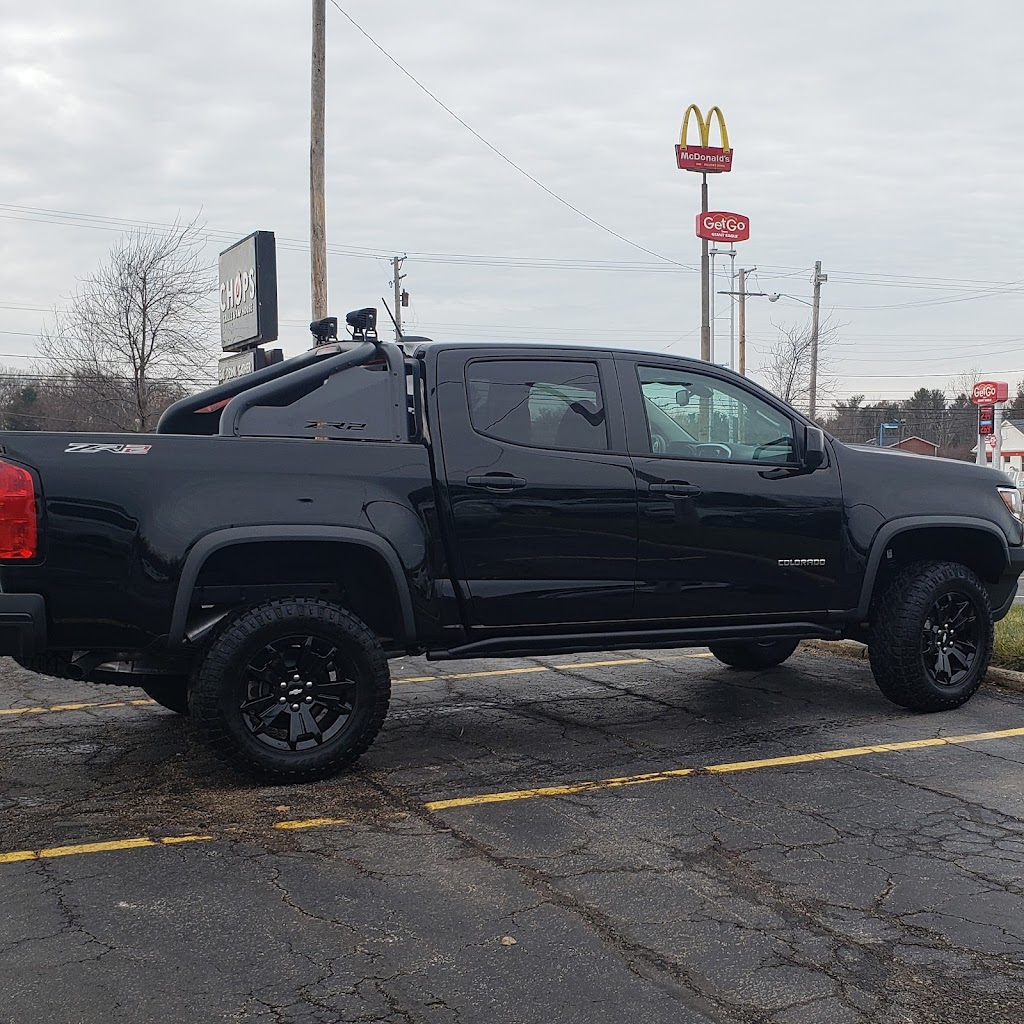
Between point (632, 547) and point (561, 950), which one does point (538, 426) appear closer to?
point (632, 547)

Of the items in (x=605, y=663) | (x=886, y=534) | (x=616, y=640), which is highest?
(x=886, y=534)

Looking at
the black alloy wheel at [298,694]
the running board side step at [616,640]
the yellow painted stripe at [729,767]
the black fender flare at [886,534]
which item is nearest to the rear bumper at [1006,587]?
the black fender flare at [886,534]

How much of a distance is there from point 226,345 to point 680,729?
12.7 m

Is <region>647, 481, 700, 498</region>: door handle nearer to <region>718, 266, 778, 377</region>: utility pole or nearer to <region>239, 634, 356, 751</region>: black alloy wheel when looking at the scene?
<region>239, 634, 356, 751</region>: black alloy wheel

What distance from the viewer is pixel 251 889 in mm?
4035

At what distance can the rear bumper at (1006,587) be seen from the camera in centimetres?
699

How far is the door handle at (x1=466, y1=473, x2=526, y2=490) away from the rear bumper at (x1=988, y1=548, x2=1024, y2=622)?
3.21m

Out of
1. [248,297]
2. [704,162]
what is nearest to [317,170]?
[248,297]

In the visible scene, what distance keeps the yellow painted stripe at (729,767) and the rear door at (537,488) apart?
82 centimetres

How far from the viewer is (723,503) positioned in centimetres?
608

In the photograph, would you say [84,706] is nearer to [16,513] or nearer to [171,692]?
[171,692]

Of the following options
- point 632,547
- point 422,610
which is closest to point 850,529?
point 632,547

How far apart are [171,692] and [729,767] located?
9.78 feet

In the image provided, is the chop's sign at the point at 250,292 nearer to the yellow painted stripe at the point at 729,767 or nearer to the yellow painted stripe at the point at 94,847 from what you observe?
the yellow painted stripe at the point at 729,767
